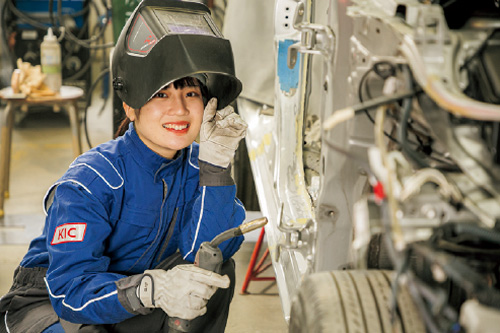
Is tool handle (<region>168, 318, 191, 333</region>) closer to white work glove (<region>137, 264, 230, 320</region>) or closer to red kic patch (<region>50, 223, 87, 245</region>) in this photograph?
white work glove (<region>137, 264, 230, 320</region>)

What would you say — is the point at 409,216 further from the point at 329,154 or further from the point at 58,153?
the point at 58,153

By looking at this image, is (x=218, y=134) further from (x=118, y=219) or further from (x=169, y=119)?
(x=118, y=219)

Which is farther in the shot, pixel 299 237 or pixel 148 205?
pixel 148 205

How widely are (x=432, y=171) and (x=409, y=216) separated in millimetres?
85

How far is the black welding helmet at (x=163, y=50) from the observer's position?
5.54 feet

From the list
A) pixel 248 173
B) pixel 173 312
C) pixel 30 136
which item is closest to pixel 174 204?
pixel 173 312

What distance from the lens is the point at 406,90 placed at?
40.8 inches

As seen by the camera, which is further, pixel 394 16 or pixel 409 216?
pixel 394 16

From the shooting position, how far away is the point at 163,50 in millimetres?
1684

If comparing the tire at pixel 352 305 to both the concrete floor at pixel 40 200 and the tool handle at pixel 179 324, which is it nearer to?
the tool handle at pixel 179 324

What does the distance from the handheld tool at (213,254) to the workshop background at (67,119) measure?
0.86 m

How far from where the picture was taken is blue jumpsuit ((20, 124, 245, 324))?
66.2 inches

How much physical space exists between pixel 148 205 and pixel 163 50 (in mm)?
485

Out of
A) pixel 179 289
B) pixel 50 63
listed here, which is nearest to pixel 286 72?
pixel 179 289
